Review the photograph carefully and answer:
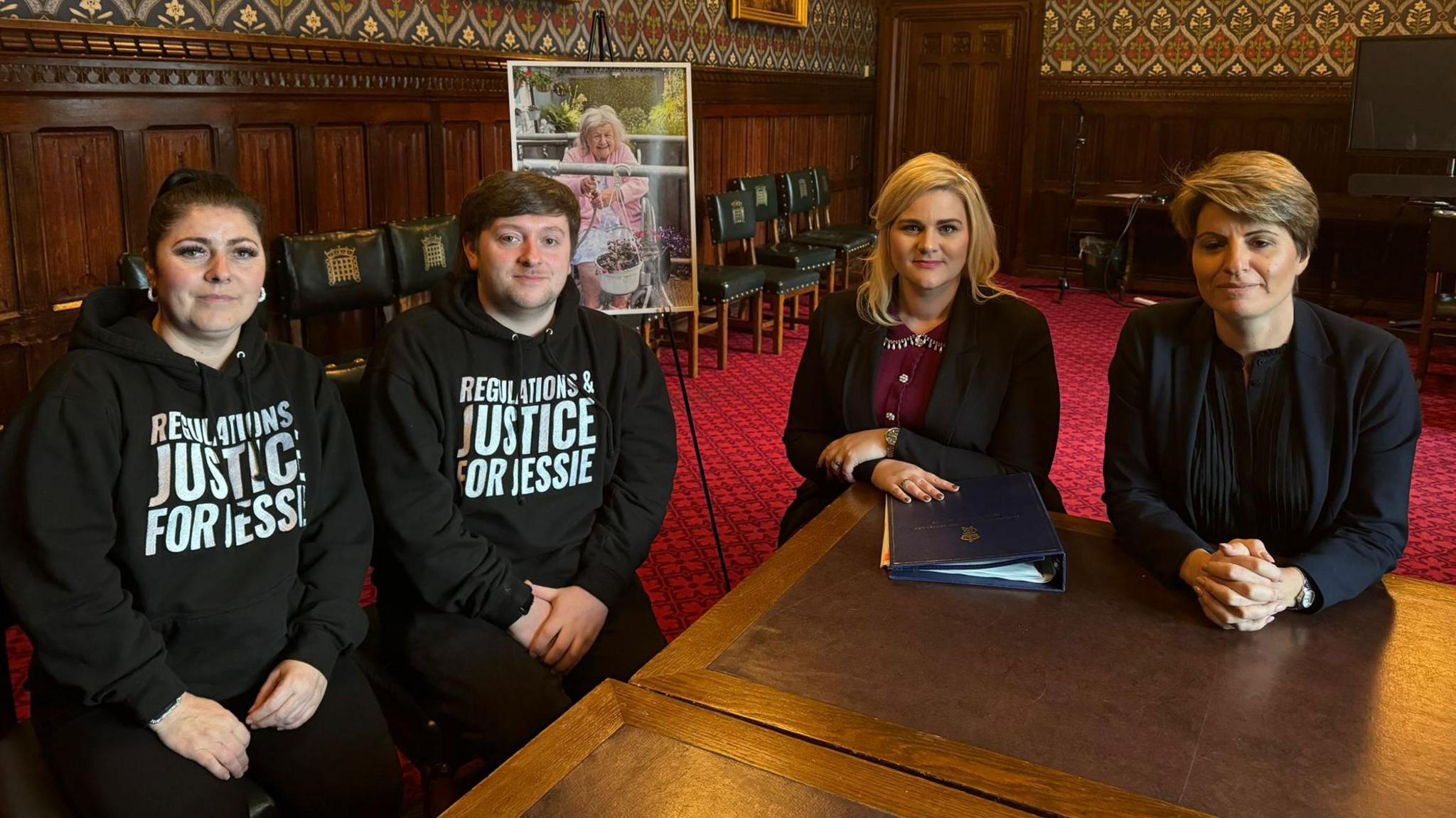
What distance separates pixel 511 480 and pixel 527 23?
401cm

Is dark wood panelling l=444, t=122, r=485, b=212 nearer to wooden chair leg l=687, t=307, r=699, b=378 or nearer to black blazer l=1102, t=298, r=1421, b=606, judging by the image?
wooden chair leg l=687, t=307, r=699, b=378

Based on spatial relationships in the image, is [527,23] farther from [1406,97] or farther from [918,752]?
[1406,97]

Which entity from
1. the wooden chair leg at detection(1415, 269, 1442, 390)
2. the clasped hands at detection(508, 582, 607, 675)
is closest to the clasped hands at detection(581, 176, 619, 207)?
the clasped hands at detection(508, 582, 607, 675)

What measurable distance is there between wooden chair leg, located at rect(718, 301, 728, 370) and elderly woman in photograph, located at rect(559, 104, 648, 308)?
194 cm

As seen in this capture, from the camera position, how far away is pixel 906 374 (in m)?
2.48

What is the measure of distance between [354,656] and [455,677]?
222 mm

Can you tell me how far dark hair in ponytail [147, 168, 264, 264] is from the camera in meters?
1.79

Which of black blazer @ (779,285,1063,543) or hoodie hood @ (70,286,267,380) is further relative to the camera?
black blazer @ (779,285,1063,543)

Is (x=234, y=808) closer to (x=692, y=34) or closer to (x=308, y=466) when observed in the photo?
(x=308, y=466)

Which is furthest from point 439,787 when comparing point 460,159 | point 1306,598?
point 460,159

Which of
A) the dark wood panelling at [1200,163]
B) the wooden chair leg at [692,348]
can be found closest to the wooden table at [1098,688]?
the wooden chair leg at [692,348]

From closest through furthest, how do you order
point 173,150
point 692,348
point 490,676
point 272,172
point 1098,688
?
point 1098,688 → point 490,676 → point 173,150 → point 272,172 → point 692,348

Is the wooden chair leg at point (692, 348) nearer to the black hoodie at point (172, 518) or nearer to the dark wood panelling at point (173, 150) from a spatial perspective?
the dark wood panelling at point (173, 150)

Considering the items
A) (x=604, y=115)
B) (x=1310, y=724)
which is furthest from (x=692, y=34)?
(x=1310, y=724)
